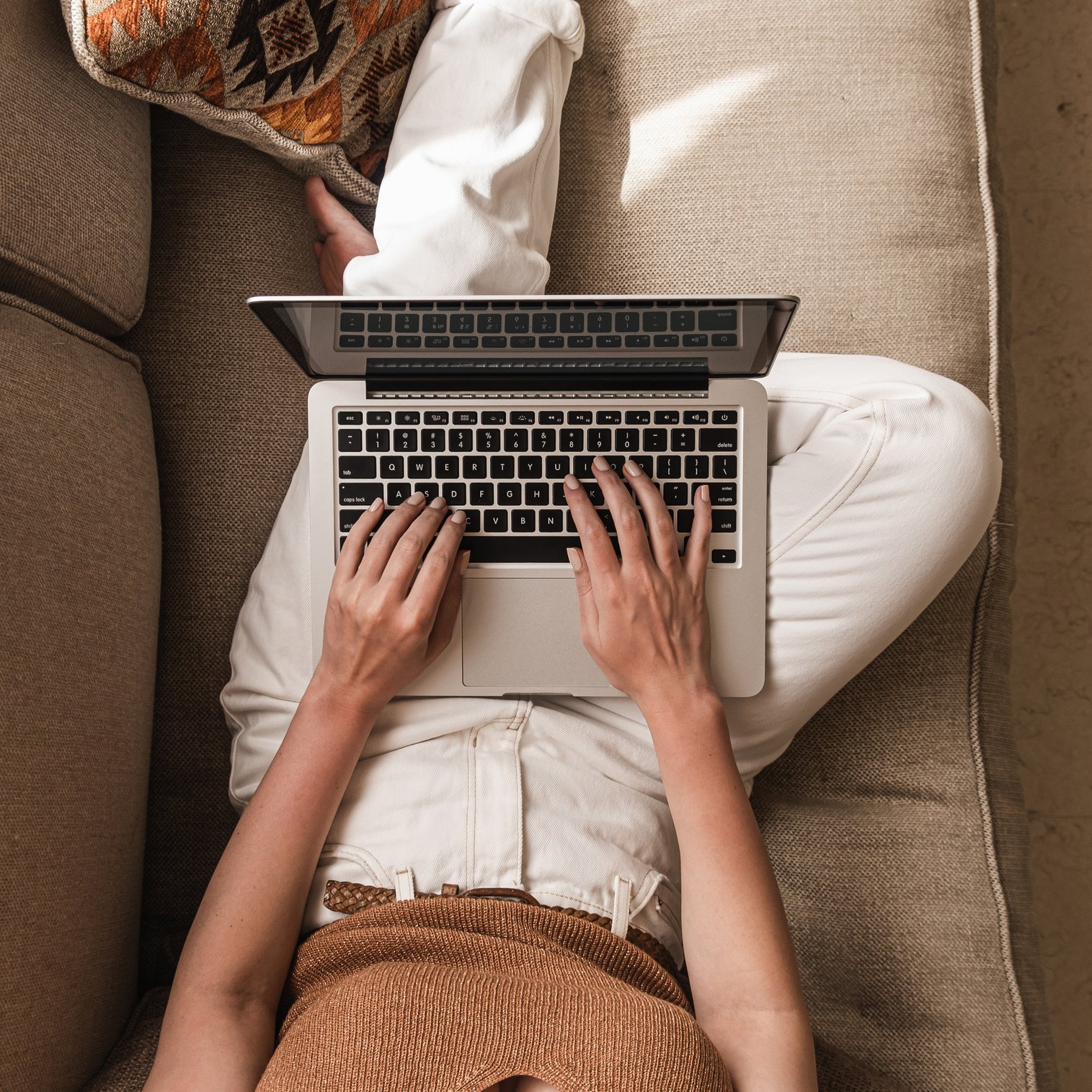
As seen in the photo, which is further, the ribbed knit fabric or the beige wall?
the beige wall

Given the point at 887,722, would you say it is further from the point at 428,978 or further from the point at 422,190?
the point at 422,190

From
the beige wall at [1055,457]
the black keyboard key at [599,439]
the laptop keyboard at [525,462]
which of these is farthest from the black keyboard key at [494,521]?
the beige wall at [1055,457]

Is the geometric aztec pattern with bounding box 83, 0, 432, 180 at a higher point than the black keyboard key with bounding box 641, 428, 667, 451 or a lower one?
higher

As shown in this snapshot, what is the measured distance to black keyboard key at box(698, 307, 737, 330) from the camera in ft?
2.47

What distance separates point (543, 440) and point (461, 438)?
0.07m

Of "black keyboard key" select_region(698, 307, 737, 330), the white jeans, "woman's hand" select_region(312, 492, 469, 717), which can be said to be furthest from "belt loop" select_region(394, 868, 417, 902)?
"black keyboard key" select_region(698, 307, 737, 330)

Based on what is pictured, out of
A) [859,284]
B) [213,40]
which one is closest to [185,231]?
[213,40]

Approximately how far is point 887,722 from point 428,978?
55 centimetres

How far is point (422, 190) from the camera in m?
0.89

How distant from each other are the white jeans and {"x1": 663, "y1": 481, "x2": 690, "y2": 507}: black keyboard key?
0.29ft

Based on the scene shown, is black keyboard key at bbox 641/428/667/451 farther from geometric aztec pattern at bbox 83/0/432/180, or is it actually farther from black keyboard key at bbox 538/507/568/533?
geometric aztec pattern at bbox 83/0/432/180

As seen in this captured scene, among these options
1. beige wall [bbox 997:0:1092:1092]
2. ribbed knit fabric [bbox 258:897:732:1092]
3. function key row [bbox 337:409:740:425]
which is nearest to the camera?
ribbed knit fabric [bbox 258:897:732:1092]

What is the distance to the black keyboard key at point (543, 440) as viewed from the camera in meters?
0.81

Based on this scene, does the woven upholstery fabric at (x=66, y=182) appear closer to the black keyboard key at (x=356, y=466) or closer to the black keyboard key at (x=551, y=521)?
the black keyboard key at (x=356, y=466)
